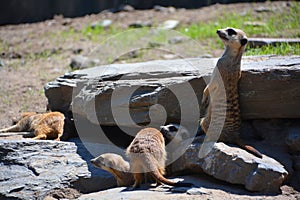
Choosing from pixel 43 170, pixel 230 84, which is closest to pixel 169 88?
pixel 230 84

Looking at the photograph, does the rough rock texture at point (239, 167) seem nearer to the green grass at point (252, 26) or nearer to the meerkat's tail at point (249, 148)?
the meerkat's tail at point (249, 148)

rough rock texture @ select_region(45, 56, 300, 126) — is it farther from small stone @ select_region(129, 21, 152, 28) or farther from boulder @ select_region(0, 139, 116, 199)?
small stone @ select_region(129, 21, 152, 28)

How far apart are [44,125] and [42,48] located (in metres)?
3.57

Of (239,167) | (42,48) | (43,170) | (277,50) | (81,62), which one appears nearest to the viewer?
(239,167)

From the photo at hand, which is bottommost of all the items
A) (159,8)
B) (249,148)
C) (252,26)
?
(249,148)

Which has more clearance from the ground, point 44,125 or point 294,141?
point 294,141

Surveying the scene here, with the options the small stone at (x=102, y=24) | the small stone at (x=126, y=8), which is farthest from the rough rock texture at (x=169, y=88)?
the small stone at (x=126, y=8)

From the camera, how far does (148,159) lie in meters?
4.09

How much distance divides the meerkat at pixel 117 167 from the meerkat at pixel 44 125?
3.10ft

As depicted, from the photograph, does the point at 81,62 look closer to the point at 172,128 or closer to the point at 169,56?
the point at 169,56

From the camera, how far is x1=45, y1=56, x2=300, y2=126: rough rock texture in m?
4.43

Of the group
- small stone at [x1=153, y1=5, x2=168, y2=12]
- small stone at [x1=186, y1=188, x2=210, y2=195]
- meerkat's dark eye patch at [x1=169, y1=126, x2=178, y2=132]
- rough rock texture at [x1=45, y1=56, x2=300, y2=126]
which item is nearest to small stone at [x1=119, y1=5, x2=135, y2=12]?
small stone at [x1=153, y1=5, x2=168, y2=12]

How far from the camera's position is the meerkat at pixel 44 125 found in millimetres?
5227

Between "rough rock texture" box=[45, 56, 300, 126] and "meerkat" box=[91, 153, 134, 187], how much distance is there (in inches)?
23.1
